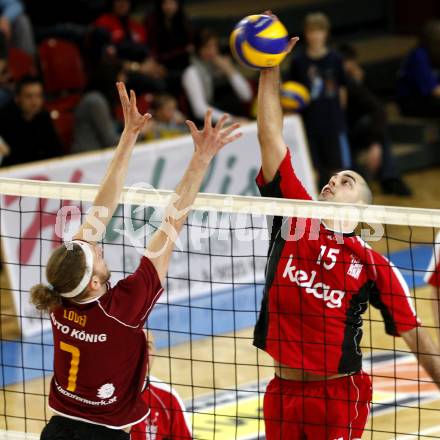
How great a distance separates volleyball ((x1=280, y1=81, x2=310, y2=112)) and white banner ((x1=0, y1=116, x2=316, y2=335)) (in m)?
0.47

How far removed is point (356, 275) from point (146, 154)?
5410 millimetres

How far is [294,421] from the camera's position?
569 cm

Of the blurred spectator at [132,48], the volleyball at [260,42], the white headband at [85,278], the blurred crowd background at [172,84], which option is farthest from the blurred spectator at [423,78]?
the white headband at [85,278]

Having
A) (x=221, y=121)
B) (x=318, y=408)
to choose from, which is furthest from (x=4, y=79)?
(x=221, y=121)

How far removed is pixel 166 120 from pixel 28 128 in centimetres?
194

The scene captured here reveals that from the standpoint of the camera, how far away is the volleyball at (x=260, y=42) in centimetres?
579

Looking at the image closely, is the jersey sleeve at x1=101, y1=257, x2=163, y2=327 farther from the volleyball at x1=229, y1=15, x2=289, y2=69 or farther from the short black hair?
the short black hair

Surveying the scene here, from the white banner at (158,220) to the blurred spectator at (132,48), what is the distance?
2.08 meters

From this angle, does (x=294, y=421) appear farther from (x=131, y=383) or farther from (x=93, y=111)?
(x=93, y=111)

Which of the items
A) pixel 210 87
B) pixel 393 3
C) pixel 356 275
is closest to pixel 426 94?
pixel 210 87

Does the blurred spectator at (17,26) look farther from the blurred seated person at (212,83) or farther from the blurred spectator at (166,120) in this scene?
the blurred seated person at (212,83)

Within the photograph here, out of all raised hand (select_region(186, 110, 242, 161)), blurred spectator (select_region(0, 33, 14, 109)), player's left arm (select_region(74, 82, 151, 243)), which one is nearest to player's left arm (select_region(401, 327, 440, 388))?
raised hand (select_region(186, 110, 242, 161))

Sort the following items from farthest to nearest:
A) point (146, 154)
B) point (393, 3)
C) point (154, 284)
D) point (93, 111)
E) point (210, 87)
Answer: point (393, 3) < point (210, 87) < point (93, 111) < point (146, 154) < point (154, 284)

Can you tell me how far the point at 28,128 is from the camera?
444 inches
